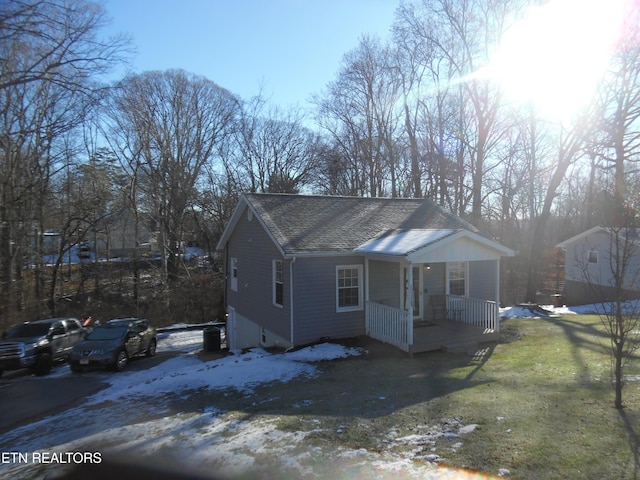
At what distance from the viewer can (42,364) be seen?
1561cm

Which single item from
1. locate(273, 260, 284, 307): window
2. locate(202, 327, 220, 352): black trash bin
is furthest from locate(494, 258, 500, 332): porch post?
locate(202, 327, 220, 352): black trash bin

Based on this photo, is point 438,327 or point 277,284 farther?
point 277,284

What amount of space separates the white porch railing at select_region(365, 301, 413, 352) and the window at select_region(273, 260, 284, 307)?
2936 mm

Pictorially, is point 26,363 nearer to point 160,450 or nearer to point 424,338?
point 160,450

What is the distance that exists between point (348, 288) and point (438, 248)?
331 centimetres

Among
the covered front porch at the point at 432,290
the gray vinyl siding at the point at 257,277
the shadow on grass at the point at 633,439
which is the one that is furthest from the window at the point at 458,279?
the shadow on grass at the point at 633,439

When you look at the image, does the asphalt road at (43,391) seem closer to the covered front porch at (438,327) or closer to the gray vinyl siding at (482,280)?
the covered front porch at (438,327)

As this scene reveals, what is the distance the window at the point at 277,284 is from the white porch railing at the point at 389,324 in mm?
2936

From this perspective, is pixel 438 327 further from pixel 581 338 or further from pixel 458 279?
pixel 581 338

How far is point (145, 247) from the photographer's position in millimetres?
41156

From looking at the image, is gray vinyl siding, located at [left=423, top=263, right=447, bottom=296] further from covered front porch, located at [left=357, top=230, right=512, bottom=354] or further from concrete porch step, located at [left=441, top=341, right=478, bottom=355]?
concrete porch step, located at [left=441, top=341, right=478, bottom=355]

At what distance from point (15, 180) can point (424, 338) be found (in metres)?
26.3

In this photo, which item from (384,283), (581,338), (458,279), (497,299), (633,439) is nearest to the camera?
(633,439)

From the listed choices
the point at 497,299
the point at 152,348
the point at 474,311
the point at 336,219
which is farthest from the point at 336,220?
the point at 152,348
